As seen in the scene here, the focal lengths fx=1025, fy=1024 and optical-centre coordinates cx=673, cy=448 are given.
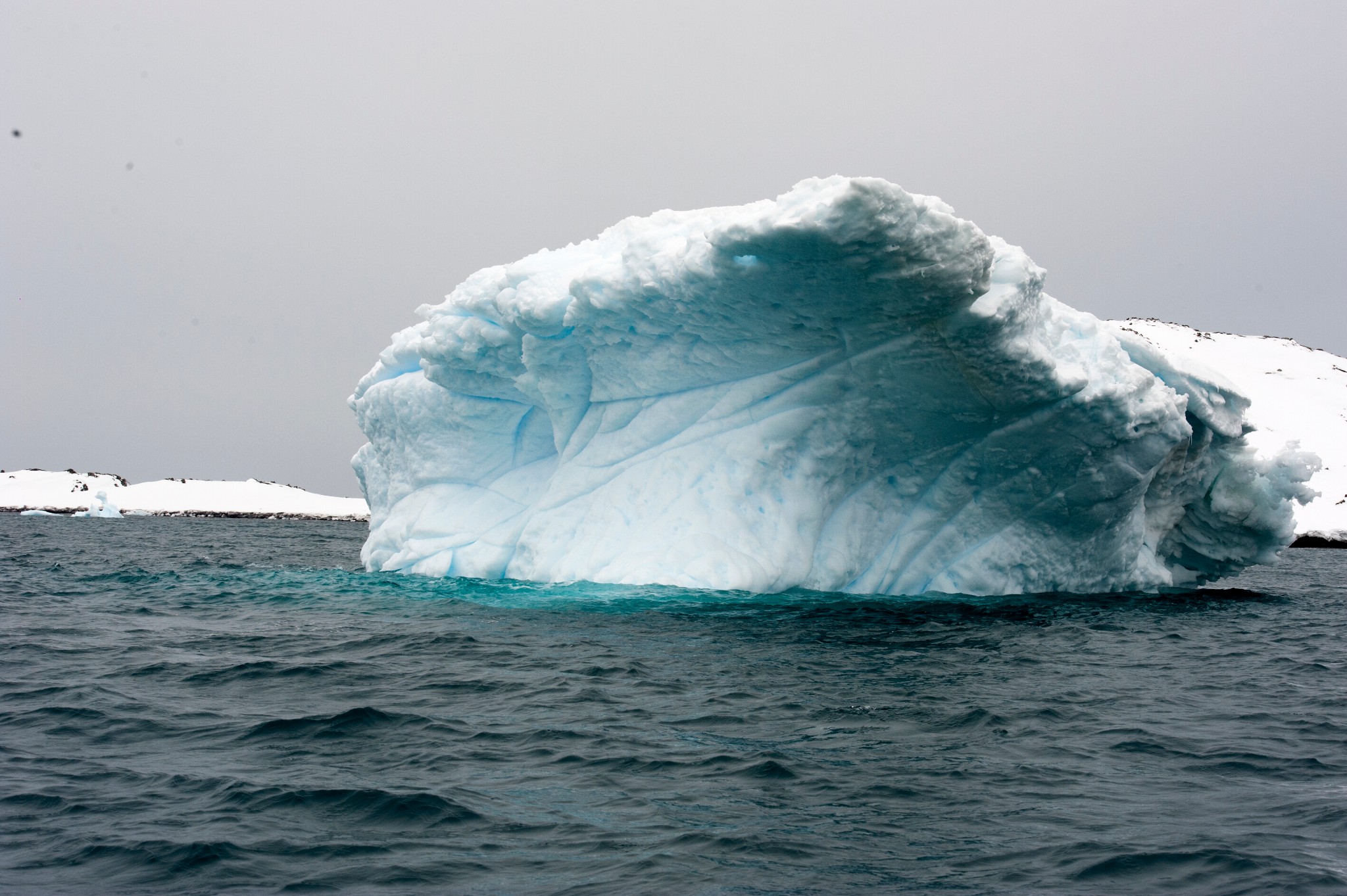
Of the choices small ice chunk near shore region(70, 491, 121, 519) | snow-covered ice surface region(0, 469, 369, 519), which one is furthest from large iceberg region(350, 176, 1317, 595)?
snow-covered ice surface region(0, 469, 369, 519)

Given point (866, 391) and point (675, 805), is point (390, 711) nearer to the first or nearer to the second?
point (675, 805)

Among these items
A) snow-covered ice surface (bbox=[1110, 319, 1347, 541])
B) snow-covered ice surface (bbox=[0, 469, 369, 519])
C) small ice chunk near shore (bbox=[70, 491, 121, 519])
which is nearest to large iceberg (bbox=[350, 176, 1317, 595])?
snow-covered ice surface (bbox=[1110, 319, 1347, 541])

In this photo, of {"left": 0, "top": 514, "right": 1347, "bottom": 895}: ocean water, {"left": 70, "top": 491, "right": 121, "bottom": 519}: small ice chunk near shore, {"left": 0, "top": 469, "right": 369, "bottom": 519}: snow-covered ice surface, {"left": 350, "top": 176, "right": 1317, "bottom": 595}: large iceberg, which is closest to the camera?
{"left": 0, "top": 514, "right": 1347, "bottom": 895}: ocean water

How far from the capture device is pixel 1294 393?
166 ft

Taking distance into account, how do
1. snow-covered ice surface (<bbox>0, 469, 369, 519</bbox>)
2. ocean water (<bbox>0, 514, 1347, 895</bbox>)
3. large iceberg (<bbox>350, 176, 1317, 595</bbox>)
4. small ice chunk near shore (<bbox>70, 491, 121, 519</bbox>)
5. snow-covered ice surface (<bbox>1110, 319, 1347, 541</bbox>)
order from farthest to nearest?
snow-covered ice surface (<bbox>0, 469, 369, 519</bbox>) < small ice chunk near shore (<bbox>70, 491, 121, 519</bbox>) < snow-covered ice surface (<bbox>1110, 319, 1347, 541</bbox>) < large iceberg (<bbox>350, 176, 1317, 595</bbox>) < ocean water (<bbox>0, 514, 1347, 895</bbox>)

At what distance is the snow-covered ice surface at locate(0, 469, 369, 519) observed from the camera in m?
62.8

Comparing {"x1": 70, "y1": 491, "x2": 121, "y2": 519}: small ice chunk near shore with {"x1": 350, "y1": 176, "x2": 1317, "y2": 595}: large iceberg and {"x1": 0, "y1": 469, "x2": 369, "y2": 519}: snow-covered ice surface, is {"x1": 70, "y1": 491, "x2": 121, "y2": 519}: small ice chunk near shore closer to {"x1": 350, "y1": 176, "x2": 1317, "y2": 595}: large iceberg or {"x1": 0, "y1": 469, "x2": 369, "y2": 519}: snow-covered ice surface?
{"x1": 0, "y1": 469, "x2": 369, "y2": 519}: snow-covered ice surface

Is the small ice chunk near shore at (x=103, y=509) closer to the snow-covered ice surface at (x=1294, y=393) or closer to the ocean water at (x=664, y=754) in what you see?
the ocean water at (x=664, y=754)

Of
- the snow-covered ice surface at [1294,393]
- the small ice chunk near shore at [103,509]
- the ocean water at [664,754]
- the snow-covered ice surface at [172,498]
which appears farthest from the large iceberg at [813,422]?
the snow-covered ice surface at [172,498]

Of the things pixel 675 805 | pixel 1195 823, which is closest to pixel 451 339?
pixel 675 805

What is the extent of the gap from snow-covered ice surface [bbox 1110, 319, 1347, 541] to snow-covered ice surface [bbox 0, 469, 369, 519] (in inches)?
1874

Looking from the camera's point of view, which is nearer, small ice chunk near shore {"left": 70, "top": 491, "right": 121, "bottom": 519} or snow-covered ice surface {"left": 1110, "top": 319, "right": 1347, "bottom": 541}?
snow-covered ice surface {"left": 1110, "top": 319, "right": 1347, "bottom": 541}

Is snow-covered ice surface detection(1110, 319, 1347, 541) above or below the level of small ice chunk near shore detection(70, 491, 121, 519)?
above

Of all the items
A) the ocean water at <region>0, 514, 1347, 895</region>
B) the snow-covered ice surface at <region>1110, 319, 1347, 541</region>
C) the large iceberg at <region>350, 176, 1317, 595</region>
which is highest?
the snow-covered ice surface at <region>1110, 319, 1347, 541</region>
